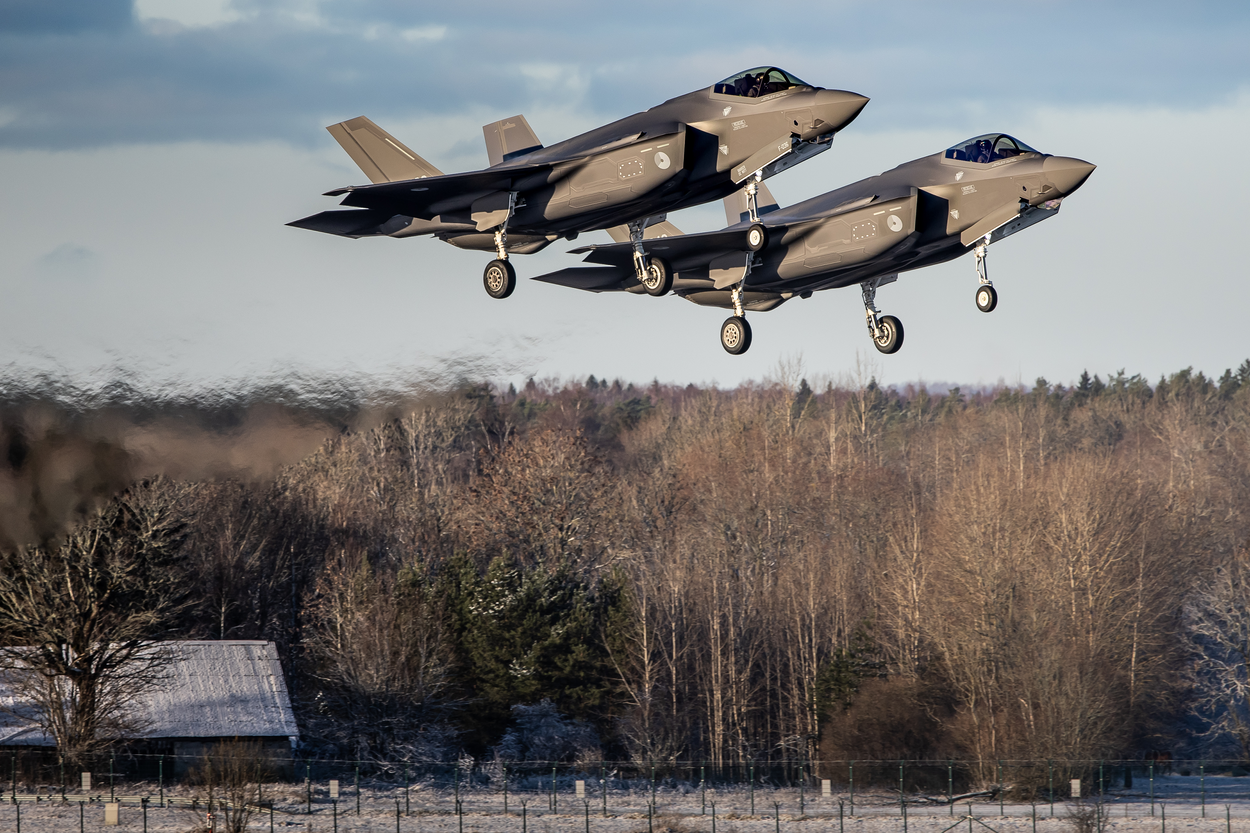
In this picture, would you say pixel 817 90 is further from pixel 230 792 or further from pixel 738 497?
pixel 738 497

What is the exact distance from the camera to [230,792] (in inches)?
1307

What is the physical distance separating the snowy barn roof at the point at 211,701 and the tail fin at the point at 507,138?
22.7 metres

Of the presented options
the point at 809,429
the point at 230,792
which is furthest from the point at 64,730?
the point at 809,429

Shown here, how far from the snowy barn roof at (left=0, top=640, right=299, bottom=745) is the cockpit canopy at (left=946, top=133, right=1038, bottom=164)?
28.5 m

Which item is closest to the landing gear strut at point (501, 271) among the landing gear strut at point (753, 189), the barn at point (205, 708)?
the landing gear strut at point (753, 189)

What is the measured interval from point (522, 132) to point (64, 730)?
80.7ft

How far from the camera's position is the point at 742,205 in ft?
122

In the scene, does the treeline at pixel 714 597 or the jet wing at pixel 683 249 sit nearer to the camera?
the jet wing at pixel 683 249

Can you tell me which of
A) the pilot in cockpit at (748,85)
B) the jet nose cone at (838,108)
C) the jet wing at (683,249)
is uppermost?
the pilot in cockpit at (748,85)

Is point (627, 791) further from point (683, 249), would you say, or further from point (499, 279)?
point (499, 279)

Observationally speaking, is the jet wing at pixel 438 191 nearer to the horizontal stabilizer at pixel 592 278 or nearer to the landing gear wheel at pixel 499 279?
the landing gear wheel at pixel 499 279

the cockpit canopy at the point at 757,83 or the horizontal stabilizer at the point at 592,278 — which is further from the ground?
the cockpit canopy at the point at 757,83

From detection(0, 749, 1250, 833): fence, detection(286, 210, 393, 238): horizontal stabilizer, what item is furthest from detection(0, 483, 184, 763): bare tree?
detection(286, 210, 393, 238): horizontal stabilizer

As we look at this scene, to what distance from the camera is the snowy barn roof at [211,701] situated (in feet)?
145
